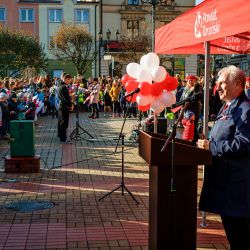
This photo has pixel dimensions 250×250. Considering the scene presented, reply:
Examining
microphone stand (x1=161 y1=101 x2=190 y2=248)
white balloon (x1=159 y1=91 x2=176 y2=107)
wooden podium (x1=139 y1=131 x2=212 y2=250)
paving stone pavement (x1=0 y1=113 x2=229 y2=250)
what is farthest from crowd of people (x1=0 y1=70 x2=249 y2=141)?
microphone stand (x1=161 y1=101 x2=190 y2=248)

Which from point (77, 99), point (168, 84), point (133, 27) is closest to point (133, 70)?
point (168, 84)

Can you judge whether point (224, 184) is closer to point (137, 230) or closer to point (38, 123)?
point (137, 230)

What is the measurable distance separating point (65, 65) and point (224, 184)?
→ 5252cm

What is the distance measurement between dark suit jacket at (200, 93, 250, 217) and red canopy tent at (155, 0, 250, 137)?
99 centimetres

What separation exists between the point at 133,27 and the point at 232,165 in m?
52.4

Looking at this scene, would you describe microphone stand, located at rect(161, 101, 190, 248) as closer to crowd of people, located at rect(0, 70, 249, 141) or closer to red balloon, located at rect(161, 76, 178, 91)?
red balloon, located at rect(161, 76, 178, 91)

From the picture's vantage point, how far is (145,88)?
6707 millimetres

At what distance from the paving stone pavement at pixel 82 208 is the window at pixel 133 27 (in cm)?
4307

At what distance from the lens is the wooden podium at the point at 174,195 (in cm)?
439

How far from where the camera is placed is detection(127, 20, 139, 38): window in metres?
54.8

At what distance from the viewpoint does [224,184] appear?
430cm

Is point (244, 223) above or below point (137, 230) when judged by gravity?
above

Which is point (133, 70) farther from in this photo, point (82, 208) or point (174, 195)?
point (174, 195)

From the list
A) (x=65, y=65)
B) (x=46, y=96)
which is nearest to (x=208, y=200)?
(x=46, y=96)
